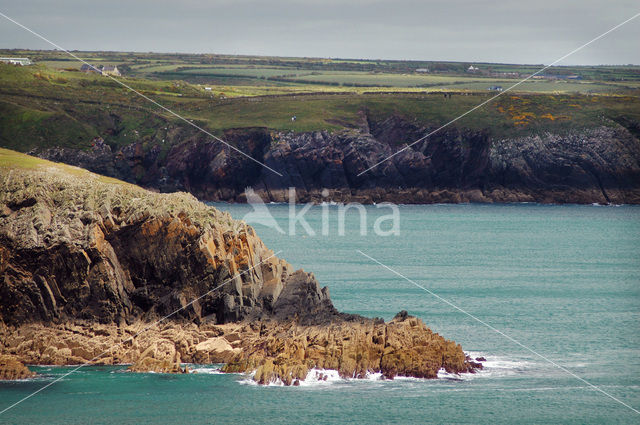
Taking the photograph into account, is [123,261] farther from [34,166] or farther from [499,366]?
[499,366]

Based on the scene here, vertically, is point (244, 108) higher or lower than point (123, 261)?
higher

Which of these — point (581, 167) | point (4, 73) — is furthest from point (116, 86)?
point (581, 167)

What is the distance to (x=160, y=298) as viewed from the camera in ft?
135

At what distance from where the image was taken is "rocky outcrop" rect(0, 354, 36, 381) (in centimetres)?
3556

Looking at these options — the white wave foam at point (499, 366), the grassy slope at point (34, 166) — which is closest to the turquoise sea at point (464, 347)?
the white wave foam at point (499, 366)

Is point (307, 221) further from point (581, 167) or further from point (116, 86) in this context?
point (116, 86)

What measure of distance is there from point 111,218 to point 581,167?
329 ft

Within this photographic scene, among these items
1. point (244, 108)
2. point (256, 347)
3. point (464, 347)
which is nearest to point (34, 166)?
point (256, 347)

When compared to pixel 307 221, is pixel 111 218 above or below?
above

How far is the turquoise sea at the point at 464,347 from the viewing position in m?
33.3

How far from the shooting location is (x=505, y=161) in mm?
131875

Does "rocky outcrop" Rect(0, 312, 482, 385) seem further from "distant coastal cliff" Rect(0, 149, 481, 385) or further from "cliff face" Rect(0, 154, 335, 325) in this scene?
"cliff face" Rect(0, 154, 335, 325)

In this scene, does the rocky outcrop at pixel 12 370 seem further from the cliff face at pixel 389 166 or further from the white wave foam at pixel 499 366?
the cliff face at pixel 389 166

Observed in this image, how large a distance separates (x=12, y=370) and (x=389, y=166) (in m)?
97.1
